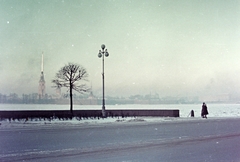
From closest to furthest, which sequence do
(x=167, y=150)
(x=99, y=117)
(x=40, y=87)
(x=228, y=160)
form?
(x=228, y=160) → (x=167, y=150) → (x=99, y=117) → (x=40, y=87)

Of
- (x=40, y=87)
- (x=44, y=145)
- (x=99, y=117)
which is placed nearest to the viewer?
(x=44, y=145)

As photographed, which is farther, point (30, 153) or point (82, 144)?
point (82, 144)

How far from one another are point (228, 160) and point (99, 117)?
71.0ft

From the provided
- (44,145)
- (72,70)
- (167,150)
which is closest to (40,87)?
(72,70)

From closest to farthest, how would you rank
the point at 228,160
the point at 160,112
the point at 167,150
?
the point at 228,160 → the point at 167,150 → the point at 160,112

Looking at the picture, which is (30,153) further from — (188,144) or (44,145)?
(188,144)

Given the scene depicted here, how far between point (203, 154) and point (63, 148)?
15.5 ft

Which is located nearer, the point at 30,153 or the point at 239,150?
the point at 30,153

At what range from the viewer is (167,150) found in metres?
11.1

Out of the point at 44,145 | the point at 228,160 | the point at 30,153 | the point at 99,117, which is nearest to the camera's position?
the point at 228,160

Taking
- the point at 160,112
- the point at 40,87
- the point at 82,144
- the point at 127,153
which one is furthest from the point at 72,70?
the point at 127,153

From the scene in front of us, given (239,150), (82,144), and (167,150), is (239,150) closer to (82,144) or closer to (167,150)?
(167,150)

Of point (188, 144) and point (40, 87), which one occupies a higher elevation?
point (40, 87)

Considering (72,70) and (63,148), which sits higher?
(72,70)
